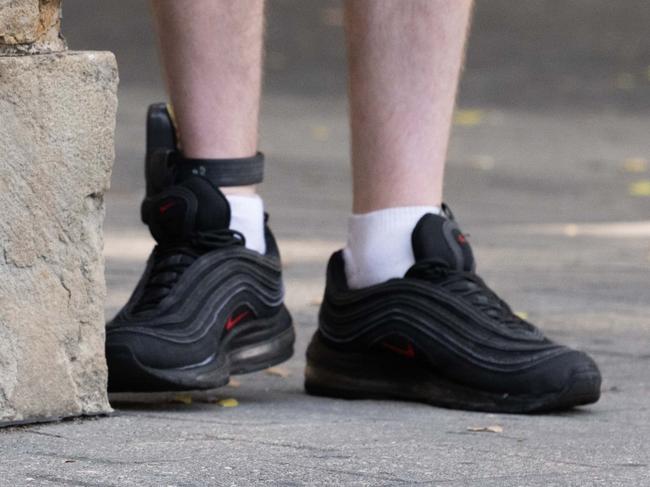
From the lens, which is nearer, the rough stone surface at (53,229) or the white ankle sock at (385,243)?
the rough stone surface at (53,229)

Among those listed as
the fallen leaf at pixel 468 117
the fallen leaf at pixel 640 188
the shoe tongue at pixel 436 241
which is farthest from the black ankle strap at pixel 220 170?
the fallen leaf at pixel 468 117

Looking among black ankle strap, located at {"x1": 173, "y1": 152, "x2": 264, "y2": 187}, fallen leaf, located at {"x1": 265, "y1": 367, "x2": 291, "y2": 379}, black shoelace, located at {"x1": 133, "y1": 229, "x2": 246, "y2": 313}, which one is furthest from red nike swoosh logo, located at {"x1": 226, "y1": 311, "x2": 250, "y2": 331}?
fallen leaf, located at {"x1": 265, "y1": 367, "x2": 291, "y2": 379}

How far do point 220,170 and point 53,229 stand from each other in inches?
18.0

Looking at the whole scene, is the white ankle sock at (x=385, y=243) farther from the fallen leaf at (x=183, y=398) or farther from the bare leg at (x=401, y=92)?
the fallen leaf at (x=183, y=398)

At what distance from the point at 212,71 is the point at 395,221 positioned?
0.37 meters

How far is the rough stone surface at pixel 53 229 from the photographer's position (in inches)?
73.4

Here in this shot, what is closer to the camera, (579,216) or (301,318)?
(301,318)

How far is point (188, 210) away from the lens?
226cm

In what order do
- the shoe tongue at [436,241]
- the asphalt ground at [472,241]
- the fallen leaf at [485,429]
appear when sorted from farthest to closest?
the shoe tongue at [436,241]
the fallen leaf at [485,429]
the asphalt ground at [472,241]

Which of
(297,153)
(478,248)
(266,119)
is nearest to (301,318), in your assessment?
(478,248)

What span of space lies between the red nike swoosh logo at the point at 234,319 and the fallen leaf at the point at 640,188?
12.0 feet

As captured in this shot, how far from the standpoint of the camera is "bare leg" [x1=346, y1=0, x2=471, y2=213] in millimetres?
2312

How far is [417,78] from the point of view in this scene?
2.33m

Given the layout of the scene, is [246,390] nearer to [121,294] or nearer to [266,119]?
[121,294]
